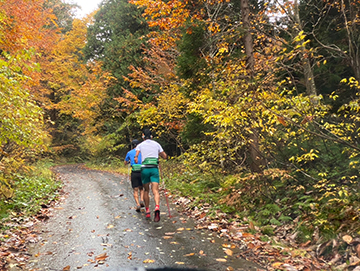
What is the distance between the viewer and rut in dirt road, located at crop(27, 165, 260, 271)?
16.0ft

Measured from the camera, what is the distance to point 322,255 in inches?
192

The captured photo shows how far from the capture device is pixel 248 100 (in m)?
5.99

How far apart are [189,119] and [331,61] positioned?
7498 millimetres

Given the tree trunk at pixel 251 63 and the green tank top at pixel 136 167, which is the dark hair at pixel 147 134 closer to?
the green tank top at pixel 136 167

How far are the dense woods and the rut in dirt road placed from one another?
5.46 ft

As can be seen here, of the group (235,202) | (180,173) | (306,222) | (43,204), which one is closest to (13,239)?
(43,204)

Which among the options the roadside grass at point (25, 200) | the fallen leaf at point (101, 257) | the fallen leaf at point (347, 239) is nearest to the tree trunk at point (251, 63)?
the fallen leaf at point (347, 239)

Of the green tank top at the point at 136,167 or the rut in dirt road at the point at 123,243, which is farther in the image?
the green tank top at the point at 136,167

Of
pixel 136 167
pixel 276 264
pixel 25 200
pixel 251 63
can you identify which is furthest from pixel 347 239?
pixel 25 200

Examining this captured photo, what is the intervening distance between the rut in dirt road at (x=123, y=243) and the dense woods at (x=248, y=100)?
1.67 m

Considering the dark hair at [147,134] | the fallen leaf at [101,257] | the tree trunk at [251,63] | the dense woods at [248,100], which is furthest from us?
the tree trunk at [251,63]

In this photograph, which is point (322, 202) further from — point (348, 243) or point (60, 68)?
point (60, 68)

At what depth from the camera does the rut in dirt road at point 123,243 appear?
4.88 metres

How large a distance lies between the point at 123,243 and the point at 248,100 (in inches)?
155
